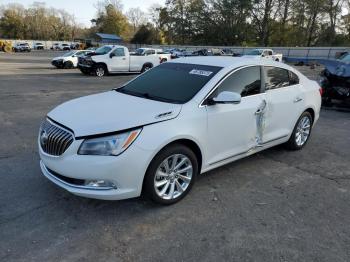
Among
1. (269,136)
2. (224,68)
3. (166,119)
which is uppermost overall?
(224,68)

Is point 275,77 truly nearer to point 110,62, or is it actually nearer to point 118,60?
point 110,62

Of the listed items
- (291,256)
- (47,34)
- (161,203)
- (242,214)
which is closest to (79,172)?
(161,203)

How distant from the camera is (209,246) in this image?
3041 mm

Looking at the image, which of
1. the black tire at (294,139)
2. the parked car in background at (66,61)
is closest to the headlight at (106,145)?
the black tire at (294,139)

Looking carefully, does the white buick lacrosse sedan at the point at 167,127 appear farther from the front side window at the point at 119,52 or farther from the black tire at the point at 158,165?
the front side window at the point at 119,52

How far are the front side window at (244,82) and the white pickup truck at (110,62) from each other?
15.2 metres

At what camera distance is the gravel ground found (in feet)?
9.68

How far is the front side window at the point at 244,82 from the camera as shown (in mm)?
4215

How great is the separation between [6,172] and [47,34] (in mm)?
121143

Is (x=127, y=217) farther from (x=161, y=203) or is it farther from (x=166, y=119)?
(x=166, y=119)

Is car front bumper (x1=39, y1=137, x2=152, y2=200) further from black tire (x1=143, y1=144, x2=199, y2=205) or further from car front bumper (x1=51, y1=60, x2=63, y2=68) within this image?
car front bumper (x1=51, y1=60, x2=63, y2=68)

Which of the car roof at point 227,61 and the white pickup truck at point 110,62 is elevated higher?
the car roof at point 227,61

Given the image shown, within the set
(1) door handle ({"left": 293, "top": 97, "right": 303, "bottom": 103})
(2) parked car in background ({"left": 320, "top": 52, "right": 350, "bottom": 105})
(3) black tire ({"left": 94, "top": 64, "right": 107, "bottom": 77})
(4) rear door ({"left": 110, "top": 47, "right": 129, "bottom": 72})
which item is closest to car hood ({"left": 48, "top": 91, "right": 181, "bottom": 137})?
(1) door handle ({"left": 293, "top": 97, "right": 303, "bottom": 103})

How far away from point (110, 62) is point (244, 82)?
612 inches
